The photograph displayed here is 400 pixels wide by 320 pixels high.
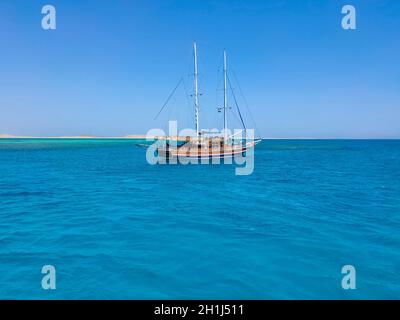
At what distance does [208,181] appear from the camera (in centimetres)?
2747

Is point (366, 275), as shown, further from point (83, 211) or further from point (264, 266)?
point (83, 211)

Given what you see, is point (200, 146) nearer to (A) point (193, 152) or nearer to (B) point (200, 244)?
(A) point (193, 152)

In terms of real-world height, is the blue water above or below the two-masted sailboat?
below

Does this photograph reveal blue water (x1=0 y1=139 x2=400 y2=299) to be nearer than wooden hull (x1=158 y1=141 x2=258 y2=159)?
Yes

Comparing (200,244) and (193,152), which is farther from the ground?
(193,152)

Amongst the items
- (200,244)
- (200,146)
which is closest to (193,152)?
(200,146)

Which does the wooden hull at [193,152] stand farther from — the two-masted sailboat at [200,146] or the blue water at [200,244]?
the blue water at [200,244]

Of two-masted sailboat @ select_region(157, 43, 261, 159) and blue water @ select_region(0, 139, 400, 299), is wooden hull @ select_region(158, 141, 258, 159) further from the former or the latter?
blue water @ select_region(0, 139, 400, 299)

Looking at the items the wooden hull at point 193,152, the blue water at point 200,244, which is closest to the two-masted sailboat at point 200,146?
the wooden hull at point 193,152

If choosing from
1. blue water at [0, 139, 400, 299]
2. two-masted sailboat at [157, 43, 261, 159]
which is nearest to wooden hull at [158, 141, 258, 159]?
two-masted sailboat at [157, 43, 261, 159]

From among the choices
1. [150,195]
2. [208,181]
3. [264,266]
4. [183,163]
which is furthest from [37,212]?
[183,163]

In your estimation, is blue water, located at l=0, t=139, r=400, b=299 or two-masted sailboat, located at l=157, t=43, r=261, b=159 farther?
two-masted sailboat, located at l=157, t=43, r=261, b=159
